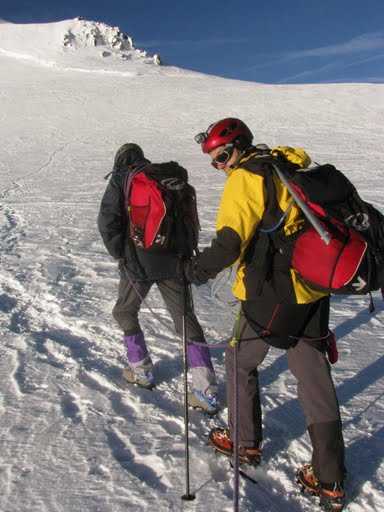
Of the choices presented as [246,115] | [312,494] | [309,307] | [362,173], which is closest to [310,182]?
[309,307]

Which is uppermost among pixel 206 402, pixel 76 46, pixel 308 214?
pixel 76 46

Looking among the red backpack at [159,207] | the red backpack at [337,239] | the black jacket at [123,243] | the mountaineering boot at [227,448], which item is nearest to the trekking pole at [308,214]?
the red backpack at [337,239]

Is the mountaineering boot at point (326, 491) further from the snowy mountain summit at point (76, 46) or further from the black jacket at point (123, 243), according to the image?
the snowy mountain summit at point (76, 46)

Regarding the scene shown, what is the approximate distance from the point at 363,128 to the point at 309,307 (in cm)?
2097

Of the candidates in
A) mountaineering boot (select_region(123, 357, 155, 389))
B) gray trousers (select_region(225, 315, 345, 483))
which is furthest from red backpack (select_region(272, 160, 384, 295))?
mountaineering boot (select_region(123, 357, 155, 389))

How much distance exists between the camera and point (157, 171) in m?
3.34

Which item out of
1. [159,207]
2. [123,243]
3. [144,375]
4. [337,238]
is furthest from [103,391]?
[337,238]

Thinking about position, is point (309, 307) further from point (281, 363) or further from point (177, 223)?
point (281, 363)

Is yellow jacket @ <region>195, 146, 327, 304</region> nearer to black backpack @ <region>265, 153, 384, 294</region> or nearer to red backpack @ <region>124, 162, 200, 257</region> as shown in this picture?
black backpack @ <region>265, 153, 384, 294</region>

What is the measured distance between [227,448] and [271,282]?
3.80 ft

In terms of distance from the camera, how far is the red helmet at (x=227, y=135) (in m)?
2.72

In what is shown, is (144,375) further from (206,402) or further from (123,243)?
(123,243)

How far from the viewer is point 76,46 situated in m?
61.2

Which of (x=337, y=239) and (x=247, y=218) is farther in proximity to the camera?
(x=247, y=218)
